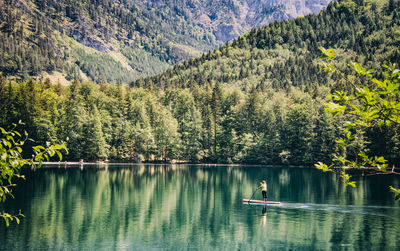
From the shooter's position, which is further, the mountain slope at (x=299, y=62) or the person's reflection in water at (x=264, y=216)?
the mountain slope at (x=299, y=62)

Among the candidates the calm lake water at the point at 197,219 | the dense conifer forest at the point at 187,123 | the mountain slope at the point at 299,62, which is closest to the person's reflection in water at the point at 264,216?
the calm lake water at the point at 197,219

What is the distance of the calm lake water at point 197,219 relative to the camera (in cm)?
2758

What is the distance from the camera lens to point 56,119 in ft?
372

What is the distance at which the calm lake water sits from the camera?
27578 mm

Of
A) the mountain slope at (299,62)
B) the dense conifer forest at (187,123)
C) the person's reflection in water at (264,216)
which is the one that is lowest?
the person's reflection in water at (264,216)

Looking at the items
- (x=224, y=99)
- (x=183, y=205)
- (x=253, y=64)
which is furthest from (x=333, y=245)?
(x=253, y=64)

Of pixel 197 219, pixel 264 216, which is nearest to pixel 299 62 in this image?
pixel 264 216

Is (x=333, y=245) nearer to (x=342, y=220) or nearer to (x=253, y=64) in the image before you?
(x=342, y=220)

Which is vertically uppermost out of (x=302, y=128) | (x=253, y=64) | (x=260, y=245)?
(x=253, y=64)

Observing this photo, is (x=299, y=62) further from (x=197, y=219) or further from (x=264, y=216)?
(x=197, y=219)

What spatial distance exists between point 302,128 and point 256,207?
2745 inches

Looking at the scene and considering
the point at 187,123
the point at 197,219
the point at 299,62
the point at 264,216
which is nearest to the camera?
the point at 197,219

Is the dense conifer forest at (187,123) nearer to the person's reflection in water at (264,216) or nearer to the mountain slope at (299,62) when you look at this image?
the mountain slope at (299,62)

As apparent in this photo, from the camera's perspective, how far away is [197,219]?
36438mm
